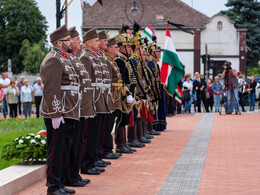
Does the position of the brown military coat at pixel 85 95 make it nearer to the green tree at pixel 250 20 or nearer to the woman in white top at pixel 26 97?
the woman in white top at pixel 26 97

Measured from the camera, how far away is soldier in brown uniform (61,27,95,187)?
7.16 meters

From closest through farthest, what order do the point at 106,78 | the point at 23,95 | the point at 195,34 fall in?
the point at 106,78 < the point at 23,95 < the point at 195,34

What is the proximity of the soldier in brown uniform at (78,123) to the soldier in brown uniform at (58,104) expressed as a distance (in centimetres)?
28

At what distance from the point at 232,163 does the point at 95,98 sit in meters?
2.80

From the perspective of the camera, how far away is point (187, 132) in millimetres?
15203

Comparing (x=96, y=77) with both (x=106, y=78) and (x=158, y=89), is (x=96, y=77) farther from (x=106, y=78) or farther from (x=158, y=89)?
(x=158, y=89)

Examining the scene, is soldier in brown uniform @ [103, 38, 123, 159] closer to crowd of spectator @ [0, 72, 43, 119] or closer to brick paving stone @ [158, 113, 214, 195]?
brick paving stone @ [158, 113, 214, 195]

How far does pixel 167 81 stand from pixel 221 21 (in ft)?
134

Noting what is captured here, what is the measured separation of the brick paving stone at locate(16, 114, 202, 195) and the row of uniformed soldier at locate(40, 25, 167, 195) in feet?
0.80

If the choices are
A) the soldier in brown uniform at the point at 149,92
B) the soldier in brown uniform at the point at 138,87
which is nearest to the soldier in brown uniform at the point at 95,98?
the soldier in brown uniform at the point at 138,87

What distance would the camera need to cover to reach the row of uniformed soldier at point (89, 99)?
21.6 ft

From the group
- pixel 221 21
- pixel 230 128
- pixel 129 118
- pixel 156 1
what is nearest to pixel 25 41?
pixel 156 1

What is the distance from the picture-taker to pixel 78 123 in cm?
713

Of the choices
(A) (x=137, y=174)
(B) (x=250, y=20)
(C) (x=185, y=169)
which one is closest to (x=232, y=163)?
(C) (x=185, y=169)
